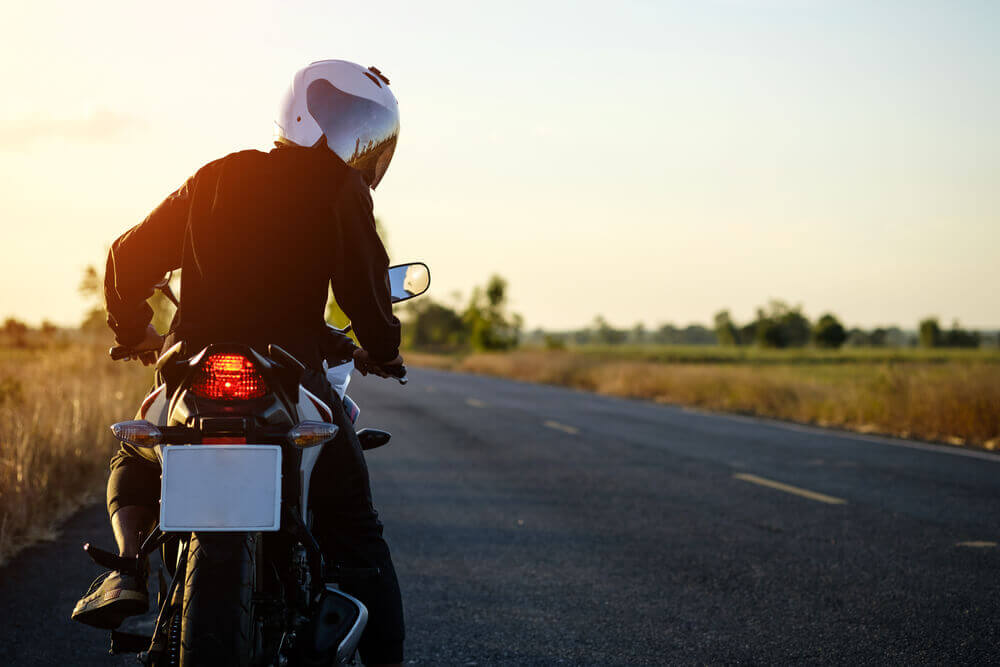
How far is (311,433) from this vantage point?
95.3 inches

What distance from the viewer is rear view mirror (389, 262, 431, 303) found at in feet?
9.80

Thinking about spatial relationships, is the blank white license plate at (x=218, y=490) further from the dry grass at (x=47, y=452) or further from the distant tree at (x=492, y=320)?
the distant tree at (x=492, y=320)

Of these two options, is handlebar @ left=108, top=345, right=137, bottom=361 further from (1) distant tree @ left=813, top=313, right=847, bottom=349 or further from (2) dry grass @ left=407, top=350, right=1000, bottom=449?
(1) distant tree @ left=813, top=313, right=847, bottom=349

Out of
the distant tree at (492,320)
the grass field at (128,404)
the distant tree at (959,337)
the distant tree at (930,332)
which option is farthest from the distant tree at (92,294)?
the distant tree at (930,332)

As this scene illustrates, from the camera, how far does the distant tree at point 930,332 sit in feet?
493

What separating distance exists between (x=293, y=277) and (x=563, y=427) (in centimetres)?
1127

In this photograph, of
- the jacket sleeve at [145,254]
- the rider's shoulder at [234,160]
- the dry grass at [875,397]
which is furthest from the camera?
the dry grass at [875,397]

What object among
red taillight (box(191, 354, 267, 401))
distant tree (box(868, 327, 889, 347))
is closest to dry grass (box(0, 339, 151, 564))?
red taillight (box(191, 354, 267, 401))

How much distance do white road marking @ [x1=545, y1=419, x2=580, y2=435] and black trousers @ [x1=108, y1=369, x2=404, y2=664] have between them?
33.5 feet

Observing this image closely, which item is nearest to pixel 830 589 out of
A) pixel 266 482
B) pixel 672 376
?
pixel 266 482

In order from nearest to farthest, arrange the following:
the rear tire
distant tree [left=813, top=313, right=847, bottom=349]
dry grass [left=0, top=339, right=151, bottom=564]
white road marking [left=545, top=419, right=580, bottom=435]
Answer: the rear tire → dry grass [left=0, top=339, right=151, bottom=564] → white road marking [left=545, top=419, right=580, bottom=435] → distant tree [left=813, top=313, right=847, bottom=349]

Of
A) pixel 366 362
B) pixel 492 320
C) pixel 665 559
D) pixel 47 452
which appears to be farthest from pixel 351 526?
pixel 492 320

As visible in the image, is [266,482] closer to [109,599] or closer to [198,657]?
[198,657]

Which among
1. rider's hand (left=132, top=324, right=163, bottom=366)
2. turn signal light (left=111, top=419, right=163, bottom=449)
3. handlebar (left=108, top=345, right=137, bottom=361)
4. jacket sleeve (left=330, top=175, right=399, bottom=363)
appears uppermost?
jacket sleeve (left=330, top=175, right=399, bottom=363)
